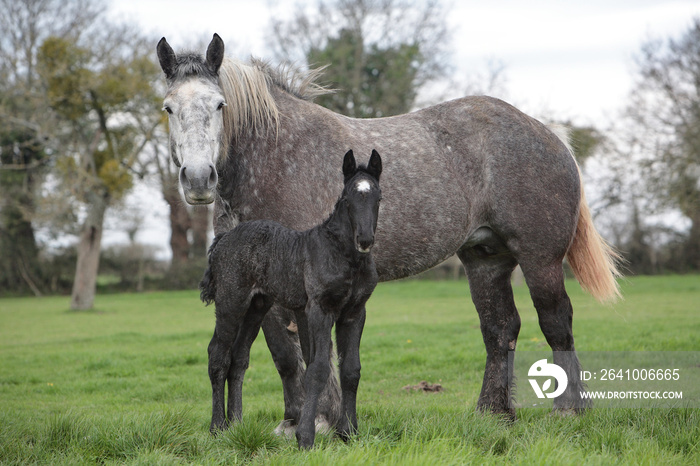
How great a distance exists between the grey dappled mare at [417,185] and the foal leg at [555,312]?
1 centimetres

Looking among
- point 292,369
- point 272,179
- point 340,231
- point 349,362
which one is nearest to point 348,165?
point 340,231

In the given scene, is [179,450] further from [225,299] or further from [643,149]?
Answer: [643,149]

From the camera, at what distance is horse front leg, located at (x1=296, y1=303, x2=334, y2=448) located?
3658 mm

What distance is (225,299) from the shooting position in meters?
4.10

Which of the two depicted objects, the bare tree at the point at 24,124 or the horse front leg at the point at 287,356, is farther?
the bare tree at the point at 24,124

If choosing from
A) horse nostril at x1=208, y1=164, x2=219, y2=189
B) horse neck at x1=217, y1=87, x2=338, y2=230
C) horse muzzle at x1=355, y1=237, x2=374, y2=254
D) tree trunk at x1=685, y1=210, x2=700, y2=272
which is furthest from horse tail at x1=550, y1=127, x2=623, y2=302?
tree trunk at x1=685, y1=210, x2=700, y2=272

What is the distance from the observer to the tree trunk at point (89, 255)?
881 inches

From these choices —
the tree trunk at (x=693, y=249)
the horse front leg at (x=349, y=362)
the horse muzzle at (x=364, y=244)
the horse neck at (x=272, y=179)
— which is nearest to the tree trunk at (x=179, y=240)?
the tree trunk at (x=693, y=249)

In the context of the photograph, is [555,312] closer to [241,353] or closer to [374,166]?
[374,166]

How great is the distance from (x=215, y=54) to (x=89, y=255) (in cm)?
2055

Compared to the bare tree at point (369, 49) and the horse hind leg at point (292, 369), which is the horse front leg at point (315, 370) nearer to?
the horse hind leg at point (292, 369)

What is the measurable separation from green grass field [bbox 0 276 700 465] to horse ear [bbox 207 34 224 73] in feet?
8.18

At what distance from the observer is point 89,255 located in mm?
22812

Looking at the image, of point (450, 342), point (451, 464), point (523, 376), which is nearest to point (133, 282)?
point (450, 342)
